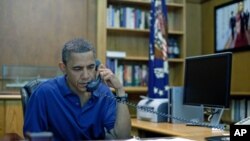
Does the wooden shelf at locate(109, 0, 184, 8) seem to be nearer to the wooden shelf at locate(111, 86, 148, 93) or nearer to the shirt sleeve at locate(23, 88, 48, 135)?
the wooden shelf at locate(111, 86, 148, 93)

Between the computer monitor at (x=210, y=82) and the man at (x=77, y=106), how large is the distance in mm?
813

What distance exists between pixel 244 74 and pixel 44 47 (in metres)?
2.21

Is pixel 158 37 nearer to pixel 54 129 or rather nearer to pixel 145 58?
pixel 145 58

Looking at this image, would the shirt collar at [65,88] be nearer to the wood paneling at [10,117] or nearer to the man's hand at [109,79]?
the man's hand at [109,79]

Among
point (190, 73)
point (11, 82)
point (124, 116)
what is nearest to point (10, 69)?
point (11, 82)

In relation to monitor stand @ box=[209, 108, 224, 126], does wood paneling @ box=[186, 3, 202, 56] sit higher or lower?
higher

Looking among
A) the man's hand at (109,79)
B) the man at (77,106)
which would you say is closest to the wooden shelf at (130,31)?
the man's hand at (109,79)

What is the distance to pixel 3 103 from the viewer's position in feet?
11.5

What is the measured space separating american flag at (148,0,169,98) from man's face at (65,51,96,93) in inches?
70.8

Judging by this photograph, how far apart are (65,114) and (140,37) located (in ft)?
8.98

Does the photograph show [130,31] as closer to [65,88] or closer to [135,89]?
[135,89]

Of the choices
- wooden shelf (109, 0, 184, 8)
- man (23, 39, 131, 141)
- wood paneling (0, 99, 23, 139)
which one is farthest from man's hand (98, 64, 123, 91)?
wooden shelf (109, 0, 184, 8)

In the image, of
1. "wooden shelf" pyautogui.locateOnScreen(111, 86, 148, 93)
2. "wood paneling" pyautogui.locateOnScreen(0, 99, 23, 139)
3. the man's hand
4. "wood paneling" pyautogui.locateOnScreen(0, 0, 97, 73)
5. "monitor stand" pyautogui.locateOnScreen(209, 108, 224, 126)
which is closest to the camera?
the man's hand

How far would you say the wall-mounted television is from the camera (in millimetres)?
3953
